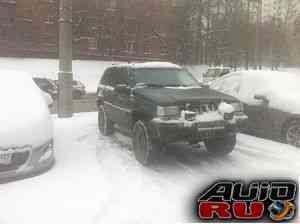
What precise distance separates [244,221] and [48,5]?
130 feet

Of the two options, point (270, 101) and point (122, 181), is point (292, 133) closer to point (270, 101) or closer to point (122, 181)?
point (270, 101)

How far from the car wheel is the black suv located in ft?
4.89

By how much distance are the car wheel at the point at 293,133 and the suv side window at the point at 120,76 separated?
350cm

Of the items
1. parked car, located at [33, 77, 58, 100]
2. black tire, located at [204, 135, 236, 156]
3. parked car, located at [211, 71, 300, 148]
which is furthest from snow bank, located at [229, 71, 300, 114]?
parked car, located at [33, 77, 58, 100]

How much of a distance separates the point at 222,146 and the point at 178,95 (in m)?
1.56

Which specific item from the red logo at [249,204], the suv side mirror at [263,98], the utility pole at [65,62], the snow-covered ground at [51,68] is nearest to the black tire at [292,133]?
the suv side mirror at [263,98]

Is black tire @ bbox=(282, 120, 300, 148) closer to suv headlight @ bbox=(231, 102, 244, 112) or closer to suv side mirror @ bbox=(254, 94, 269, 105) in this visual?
suv side mirror @ bbox=(254, 94, 269, 105)

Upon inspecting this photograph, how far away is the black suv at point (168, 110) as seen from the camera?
597 centimetres

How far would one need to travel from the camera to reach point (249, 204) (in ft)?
13.3

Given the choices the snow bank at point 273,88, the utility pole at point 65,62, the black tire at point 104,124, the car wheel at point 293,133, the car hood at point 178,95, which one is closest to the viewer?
the car hood at point 178,95

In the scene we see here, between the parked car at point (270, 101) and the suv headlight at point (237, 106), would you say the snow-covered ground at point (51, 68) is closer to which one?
the parked car at point (270, 101)

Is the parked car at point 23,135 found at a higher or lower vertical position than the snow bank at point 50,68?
lower

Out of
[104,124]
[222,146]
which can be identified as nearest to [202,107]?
[222,146]

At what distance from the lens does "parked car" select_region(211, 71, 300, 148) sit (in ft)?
25.4
